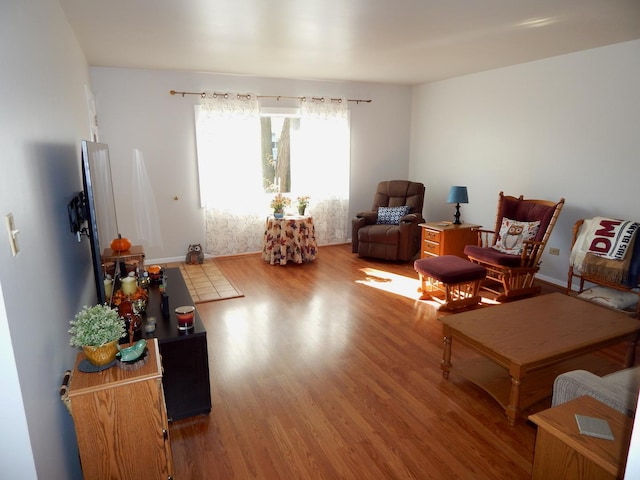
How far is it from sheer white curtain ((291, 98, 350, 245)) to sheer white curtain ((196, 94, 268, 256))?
2.18 ft

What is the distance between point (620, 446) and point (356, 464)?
3.88ft

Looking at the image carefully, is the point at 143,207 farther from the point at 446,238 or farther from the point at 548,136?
the point at 548,136

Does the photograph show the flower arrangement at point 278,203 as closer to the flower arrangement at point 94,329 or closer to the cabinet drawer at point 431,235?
the cabinet drawer at point 431,235

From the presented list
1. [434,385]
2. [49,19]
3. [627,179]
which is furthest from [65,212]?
[627,179]

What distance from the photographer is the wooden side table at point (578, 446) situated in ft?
4.29

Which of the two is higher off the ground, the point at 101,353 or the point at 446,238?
the point at 101,353

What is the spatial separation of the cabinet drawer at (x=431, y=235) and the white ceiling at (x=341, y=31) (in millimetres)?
1979

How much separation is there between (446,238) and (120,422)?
13.7 feet

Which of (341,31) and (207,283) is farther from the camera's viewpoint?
(207,283)

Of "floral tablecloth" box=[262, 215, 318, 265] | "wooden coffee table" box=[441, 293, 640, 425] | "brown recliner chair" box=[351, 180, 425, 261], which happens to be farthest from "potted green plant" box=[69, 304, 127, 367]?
"brown recliner chair" box=[351, 180, 425, 261]

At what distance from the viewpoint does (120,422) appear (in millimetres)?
1589

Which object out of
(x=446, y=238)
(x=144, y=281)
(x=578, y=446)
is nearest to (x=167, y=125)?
(x=144, y=281)

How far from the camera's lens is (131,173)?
531 centimetres

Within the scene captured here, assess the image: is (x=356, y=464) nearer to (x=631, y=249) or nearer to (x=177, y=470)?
(x=177, y=470)
